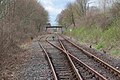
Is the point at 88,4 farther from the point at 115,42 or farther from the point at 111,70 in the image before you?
the point at 111,70

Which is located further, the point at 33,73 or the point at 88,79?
the point at 33,73

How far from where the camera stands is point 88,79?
38.3 ft

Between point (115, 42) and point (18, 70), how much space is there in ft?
43.4

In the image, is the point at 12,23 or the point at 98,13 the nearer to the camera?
the point at 12,23

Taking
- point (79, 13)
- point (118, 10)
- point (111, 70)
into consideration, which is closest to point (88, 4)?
point (79, 13)

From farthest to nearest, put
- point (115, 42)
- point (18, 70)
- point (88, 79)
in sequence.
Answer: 1. point (115, 42)
2. point (18, 70)
3. point (88, 79)

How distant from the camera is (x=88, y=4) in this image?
289 feet

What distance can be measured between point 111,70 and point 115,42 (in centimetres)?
1251

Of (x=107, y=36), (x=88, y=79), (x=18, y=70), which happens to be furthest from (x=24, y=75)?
(x=107, y=36)

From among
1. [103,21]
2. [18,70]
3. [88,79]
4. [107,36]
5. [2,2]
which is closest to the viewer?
[88,79]

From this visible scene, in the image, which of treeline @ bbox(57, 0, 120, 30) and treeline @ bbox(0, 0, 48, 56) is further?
treeline @ bbox(57, 0, 120, 30)

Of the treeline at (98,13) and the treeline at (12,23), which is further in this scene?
the treeline at (98,13)

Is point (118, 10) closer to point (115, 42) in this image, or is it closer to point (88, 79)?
point (115, 42)

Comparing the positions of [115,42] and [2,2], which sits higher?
[2,2]
